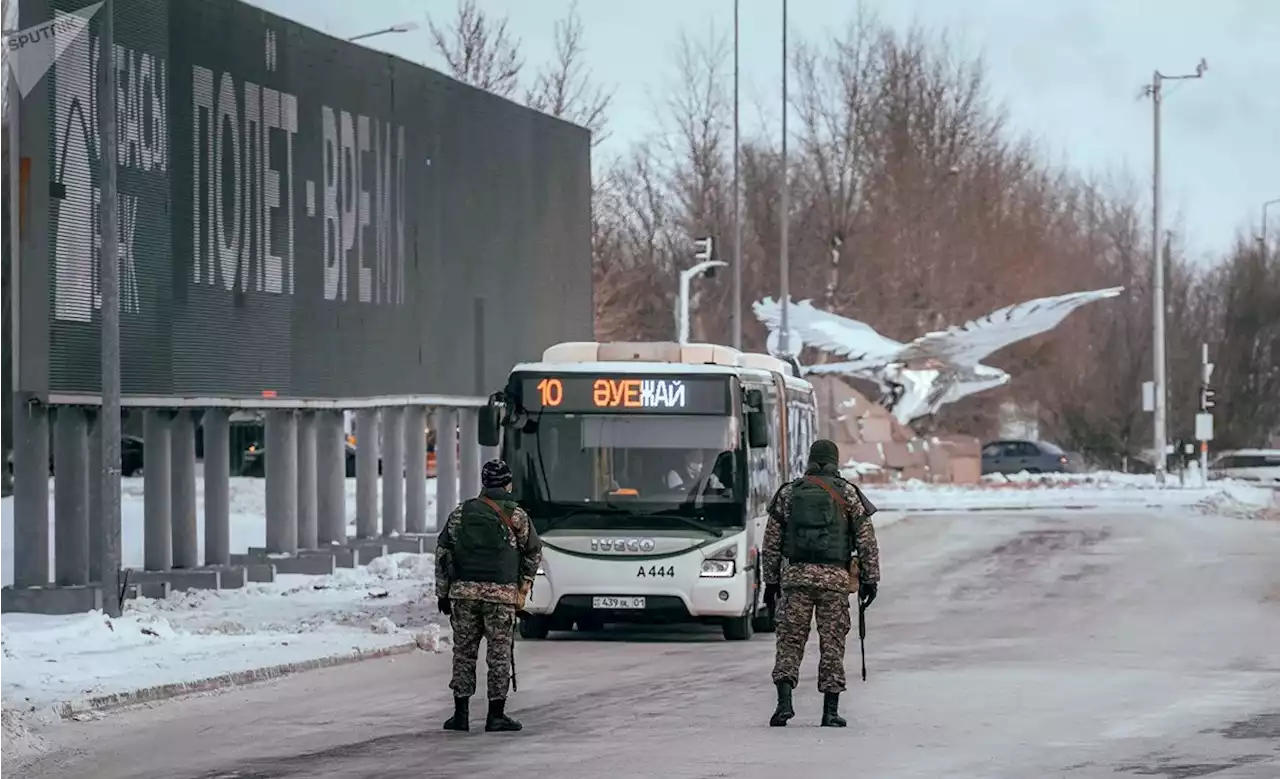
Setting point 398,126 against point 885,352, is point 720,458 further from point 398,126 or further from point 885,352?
point 885,352

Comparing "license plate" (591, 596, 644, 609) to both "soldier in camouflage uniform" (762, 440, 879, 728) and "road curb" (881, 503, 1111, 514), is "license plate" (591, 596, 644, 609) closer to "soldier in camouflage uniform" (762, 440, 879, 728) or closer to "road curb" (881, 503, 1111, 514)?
"soldier in camouflage uniform" (762, 440, 879, 728)

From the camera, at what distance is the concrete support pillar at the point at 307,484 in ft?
89.8

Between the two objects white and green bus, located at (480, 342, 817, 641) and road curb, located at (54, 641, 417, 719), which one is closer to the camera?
road curb, located at (54, 641, 417, 719)

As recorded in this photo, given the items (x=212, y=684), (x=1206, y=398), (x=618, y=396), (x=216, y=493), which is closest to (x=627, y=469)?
(x=618, y=396)

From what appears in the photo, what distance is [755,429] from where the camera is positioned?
18.6 metres

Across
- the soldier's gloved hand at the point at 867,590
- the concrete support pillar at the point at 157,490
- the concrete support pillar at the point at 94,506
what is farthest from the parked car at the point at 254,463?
the soldier's gloved hand at the point at 867,590

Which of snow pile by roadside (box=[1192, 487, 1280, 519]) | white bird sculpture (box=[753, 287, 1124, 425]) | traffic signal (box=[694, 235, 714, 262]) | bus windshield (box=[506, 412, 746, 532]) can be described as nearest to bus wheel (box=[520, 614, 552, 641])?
bus windshield (box=[506, 412, 746, 532])

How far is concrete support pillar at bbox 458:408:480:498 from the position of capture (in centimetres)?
3266

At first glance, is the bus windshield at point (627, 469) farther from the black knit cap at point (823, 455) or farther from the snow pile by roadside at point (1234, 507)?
Result: the snow pile by roadside at point (1234, 507)

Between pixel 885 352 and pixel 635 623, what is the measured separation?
3873 centimetres

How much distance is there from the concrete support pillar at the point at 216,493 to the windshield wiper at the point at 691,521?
793 cm

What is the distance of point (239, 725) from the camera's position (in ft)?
43.8

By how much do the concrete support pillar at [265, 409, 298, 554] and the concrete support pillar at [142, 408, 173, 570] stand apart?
2.89 meters

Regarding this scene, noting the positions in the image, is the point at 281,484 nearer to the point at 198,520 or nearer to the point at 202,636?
the point at 202,636
